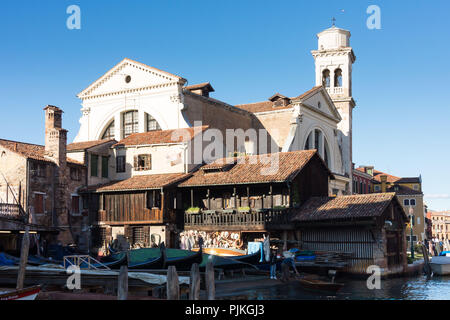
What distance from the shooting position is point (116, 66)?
139 ft

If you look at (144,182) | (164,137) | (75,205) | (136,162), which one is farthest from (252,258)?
(75,205)

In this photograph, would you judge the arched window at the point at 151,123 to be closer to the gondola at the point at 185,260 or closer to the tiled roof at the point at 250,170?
the tiled roof at the point at 250,170

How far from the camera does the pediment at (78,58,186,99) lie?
41.1 meters

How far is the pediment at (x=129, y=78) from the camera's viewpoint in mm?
41062

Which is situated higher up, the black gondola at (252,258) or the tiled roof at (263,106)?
the tiled roof at (263,106)

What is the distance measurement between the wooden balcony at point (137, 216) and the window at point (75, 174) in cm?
235

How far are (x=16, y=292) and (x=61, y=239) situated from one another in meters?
17.6

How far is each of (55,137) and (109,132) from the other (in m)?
10.1

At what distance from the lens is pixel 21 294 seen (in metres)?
16.7

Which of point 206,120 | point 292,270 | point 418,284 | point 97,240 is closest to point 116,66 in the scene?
point 206,120

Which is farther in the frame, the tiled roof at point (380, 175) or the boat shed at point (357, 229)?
the tiled roof at point (380, 175)

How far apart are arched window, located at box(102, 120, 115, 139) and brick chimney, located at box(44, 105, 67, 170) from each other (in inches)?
341

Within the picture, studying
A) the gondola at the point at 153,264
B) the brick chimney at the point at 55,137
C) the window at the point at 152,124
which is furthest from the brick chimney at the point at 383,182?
the gondola at the point at 153,264

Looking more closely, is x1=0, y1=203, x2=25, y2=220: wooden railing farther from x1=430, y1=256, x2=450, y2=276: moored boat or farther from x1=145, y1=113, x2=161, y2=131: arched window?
x1=430, y1=256, x2=450, y2=276: moored boat
